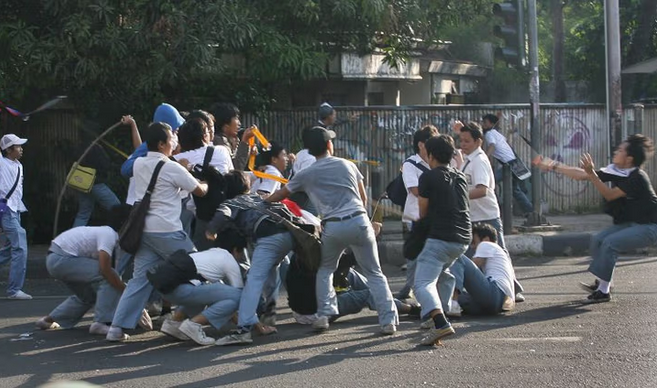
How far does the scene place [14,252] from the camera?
10.8m

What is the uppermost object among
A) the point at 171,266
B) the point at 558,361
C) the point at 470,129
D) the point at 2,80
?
the point at 2,80

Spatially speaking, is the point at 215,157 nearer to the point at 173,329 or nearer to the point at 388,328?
the point at 173,329

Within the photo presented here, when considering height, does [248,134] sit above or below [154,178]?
above

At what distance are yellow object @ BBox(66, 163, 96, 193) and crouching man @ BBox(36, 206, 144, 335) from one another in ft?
12.9

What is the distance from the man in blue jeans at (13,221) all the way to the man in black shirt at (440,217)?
473cm

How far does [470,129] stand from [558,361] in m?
2.92

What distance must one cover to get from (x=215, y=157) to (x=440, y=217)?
197 cm

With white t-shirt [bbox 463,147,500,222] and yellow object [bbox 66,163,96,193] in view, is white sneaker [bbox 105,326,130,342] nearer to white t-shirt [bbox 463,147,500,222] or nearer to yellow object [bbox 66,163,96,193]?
white t-shirt [bbox 463,147,500,222]

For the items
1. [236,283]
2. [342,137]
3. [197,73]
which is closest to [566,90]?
[342,137]

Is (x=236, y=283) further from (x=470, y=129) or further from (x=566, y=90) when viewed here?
(x=566, y=90)

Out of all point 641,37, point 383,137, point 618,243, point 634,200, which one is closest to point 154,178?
point 618,243

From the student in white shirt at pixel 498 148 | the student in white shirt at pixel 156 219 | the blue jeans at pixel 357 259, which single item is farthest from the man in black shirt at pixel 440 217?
the student in white shirt at pixel 498 148

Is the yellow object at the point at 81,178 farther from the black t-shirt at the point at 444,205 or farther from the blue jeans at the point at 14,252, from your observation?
the black t-shirt at the point at 444,205

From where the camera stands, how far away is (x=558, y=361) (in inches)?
286
